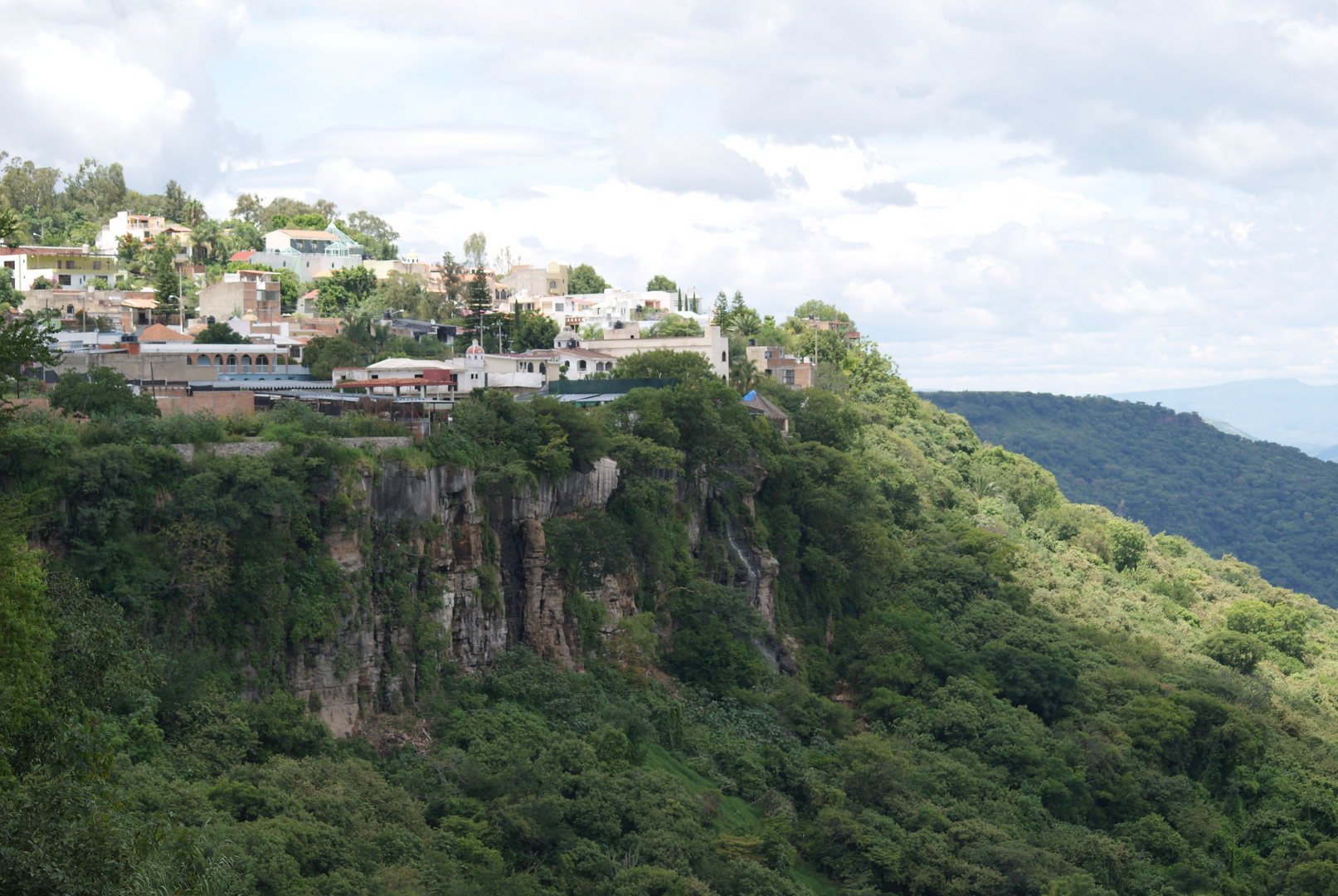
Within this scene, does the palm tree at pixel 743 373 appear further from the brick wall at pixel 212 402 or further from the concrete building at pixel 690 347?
the brick wall at pixel 212 402

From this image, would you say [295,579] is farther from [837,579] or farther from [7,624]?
[837,579]

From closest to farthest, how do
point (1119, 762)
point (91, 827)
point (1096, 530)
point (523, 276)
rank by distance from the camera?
point (91, 827)
point (1119, 762)
point (1096, 530)
point (523, 276)

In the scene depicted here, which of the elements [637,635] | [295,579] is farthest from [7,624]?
[637,635]

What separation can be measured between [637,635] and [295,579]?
15.4 meters

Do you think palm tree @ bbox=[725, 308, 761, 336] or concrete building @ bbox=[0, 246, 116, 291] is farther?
palm tree @ bbox=[725, 308, 761, 336]

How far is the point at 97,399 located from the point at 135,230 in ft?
284

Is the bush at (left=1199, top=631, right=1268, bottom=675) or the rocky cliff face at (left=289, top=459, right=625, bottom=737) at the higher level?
the rocky cliff face at (left=289, top=459, right=625, bottom=737)

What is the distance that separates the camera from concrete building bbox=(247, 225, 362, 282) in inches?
4409

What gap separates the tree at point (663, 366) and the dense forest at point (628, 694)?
297mm

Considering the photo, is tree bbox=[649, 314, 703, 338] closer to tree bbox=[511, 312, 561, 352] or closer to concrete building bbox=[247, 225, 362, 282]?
tree bbox=[511, 312, 561, 352]

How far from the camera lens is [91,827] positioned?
17.6 meters

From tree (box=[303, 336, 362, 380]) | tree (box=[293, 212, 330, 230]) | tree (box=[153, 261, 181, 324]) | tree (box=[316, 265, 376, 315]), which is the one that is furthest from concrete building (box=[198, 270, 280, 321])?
tree (box=[293, 212, 330, 230])

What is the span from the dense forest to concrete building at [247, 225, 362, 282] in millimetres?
55791

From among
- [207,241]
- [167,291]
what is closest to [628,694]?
[167,291]
